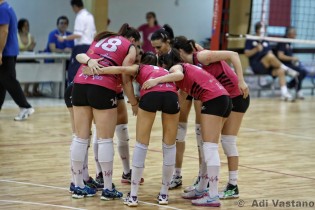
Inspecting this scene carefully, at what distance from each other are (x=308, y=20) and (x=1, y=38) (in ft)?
41.0

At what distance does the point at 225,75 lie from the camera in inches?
262

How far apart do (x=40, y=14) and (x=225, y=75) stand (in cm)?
1164

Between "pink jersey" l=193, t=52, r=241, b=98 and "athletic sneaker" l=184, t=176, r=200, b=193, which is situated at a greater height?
"pink jersey" l=193, t=52, r=241, b=98

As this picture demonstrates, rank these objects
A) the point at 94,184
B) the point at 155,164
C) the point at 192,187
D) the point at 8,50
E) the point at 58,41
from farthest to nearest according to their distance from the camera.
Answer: the point at 58,41
the point at 8,50
the point at 155,164
the point at 94,184
the point at 192,187

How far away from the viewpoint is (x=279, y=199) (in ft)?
21.9

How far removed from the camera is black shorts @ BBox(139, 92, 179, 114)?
624 centimetres

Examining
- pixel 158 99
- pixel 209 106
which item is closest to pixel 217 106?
pixel 209 106

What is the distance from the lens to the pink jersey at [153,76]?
629cm

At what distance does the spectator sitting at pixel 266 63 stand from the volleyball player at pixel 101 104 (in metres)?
9.86

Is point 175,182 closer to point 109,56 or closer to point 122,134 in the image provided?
point 122,134

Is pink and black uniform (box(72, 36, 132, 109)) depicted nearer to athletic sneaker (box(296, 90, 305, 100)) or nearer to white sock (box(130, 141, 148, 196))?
white sock (box(130, 141, 148, 196))

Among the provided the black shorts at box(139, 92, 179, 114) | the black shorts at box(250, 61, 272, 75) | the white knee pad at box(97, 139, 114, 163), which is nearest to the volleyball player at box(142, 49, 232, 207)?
the black shorts at box(139, 92, 179, 114)

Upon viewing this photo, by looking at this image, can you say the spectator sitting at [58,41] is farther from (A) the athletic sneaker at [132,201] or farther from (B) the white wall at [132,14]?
(A) the athletic sneaker at [132,201]

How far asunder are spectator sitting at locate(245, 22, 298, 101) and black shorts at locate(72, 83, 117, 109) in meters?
10.0
